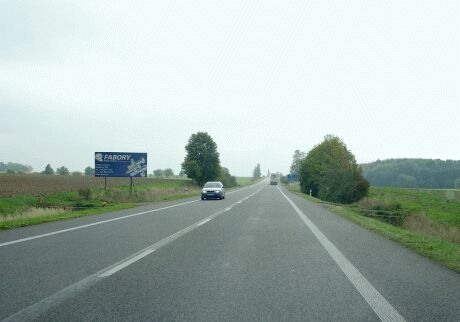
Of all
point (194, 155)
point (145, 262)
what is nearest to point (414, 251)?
point (145, 262)

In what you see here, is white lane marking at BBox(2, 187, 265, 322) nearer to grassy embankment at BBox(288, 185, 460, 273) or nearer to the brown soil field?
grassy embankment at BBox(288, 185, 460, 273)

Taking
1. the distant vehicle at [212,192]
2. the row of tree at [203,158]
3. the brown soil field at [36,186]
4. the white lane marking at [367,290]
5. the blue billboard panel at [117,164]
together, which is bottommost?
the white lane marking at [367,290]

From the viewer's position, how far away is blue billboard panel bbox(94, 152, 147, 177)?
32312 millimetres

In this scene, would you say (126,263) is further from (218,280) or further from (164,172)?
(164,172)

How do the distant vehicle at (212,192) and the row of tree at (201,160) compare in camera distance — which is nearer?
the distant vehicle at (212,192)

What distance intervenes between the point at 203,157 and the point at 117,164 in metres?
40.1

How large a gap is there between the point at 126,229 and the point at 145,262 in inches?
198

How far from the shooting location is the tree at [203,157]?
7094 cm

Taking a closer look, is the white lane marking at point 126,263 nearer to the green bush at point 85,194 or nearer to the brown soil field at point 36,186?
the green bush at point 85,194

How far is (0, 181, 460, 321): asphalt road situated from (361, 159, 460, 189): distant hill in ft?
402

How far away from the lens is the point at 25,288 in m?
4.84

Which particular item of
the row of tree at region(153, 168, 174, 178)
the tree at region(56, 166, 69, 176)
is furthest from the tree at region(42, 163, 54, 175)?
the row of tree at region(153, 168, 174, 178)

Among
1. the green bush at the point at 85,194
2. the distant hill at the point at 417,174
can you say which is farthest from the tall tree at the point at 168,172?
the green bush at the point at 85,194

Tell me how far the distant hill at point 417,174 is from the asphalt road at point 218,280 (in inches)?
4830
